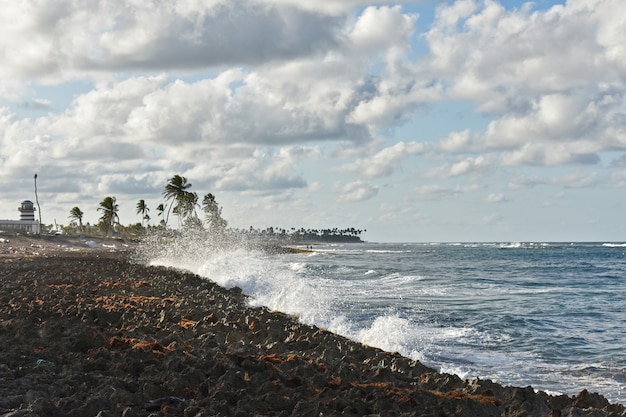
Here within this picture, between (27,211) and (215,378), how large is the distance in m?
121

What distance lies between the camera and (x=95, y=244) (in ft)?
305

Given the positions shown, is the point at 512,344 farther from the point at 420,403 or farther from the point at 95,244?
the point at 95,244

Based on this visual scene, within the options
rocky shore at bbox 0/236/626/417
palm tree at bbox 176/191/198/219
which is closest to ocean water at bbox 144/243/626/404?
rocky shore at bbox 0/236/626/417

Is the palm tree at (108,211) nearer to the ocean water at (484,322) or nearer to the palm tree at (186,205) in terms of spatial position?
the palm tree at (186,205)

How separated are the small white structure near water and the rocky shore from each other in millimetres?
101114

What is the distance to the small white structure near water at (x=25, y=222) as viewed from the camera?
10803 cm

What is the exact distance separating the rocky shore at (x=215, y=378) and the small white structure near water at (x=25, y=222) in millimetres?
101114

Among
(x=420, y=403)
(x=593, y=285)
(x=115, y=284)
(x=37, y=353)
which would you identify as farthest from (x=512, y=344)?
(x=593, y=285)

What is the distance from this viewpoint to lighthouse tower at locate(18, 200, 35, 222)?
118 meters

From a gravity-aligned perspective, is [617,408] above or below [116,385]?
below

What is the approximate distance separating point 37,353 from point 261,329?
4088 millimetres

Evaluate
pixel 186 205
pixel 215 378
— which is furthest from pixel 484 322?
pixel 186 205

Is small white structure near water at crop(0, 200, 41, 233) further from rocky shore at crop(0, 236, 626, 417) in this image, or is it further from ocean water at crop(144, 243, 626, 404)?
rocky shore at crop(0, 236, 626, 417)

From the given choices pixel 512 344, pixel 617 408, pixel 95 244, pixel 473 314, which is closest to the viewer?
pixel 617 408
